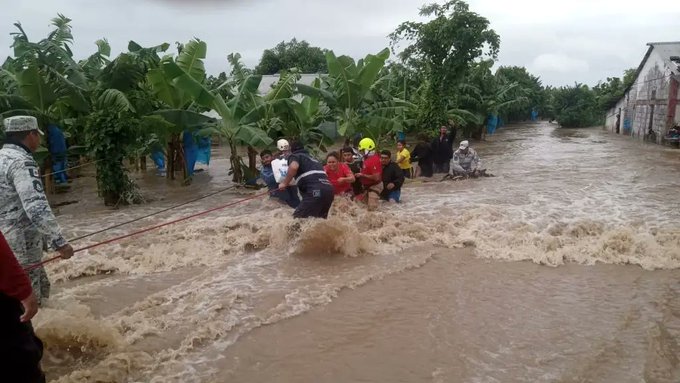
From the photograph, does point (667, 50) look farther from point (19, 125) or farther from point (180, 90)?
point (19, 125)

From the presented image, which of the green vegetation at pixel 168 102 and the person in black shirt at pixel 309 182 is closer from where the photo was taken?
the person in black shirt at pixel 309 182

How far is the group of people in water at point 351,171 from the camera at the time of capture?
23.3ft

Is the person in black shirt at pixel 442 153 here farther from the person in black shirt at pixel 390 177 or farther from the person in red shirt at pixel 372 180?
the person in red shirt at pixel 372 180

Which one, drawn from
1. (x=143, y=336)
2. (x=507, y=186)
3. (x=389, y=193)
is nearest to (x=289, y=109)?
(x=389, y=193)

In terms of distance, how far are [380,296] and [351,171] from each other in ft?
14.5

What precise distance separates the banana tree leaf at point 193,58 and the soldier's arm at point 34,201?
26.6 ft

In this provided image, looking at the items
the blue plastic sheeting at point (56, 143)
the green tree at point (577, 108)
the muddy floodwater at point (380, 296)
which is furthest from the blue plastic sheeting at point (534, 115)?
the blue plastic sheeting at point (56, 143)

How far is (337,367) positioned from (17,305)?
2310mm

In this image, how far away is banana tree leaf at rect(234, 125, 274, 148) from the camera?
37.4 feet

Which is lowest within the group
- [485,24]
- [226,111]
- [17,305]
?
[17,305]

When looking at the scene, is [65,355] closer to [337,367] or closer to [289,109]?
[337,367]

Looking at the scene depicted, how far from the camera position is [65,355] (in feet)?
13.9

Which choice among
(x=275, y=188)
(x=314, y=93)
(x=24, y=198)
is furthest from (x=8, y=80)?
(x=24, y=198)

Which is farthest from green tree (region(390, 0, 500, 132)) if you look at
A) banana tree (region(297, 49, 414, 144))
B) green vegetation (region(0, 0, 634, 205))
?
banana tree (region(297, 49, 414, 144))
